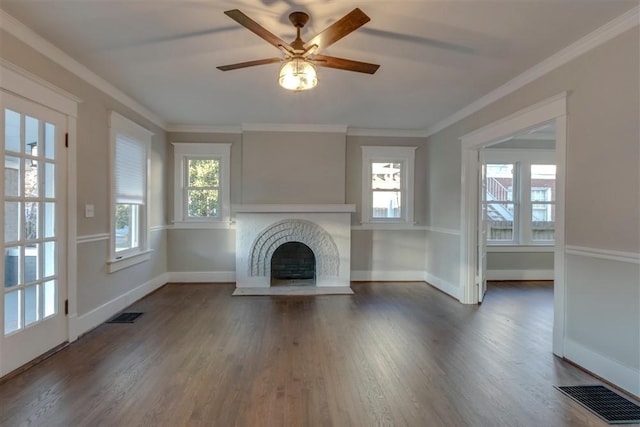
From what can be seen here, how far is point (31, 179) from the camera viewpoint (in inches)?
105

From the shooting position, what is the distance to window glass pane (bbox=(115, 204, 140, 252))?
13.4ft

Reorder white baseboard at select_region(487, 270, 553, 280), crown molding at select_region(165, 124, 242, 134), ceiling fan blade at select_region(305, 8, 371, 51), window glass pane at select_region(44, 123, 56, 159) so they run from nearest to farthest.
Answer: ceiling fan blade at select_region(305, 8, 371, 51), window glass pane at select_region(44, 123, 56, 159), crown molding at select_region(165, 124, 242, 134), white baseboard at select_region(487, 270, 553, 280)

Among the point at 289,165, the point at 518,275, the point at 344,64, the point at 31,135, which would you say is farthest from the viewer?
the point at 518,275

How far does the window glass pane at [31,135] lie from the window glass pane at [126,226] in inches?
55.7

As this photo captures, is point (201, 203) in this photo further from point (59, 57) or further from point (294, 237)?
point (59, 57)

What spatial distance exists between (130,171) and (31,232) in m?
1.75

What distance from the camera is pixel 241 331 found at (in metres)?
3.42

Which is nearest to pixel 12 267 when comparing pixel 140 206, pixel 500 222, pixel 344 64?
pixel 140 206

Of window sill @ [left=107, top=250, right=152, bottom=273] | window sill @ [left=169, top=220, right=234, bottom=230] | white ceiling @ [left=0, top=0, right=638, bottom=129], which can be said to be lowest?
window sill @ [left=107, top=250, right=152, bottom=273]

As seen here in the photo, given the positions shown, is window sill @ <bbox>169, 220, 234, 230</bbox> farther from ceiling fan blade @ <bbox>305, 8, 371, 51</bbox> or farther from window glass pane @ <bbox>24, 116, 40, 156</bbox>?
ceiling fan blade @ <bbox>305, 8, 371, 51</bbox>

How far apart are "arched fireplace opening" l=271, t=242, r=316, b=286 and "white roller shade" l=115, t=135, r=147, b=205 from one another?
7.50ft

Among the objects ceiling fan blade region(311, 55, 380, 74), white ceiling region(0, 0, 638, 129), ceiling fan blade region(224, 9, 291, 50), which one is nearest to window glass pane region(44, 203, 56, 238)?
white ceiling region(0, 0, 638, 129)

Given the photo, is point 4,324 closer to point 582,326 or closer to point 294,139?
point 294,139

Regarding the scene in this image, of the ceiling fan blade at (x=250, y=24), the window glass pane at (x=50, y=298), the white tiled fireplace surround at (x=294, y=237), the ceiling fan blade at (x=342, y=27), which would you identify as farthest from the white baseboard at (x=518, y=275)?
the window glass pane at (x=50, y=298)
